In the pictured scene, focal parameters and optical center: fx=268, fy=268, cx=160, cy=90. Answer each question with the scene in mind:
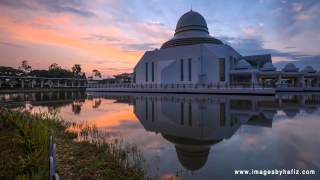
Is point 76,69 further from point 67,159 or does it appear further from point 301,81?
point 67,159

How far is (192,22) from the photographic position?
66.8 m

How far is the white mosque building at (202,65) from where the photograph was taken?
54438 millimetres

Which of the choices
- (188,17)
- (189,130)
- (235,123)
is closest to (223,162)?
(189,130)

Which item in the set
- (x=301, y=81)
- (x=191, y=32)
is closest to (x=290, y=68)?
(x=301, y=81)

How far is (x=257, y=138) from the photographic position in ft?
34.2

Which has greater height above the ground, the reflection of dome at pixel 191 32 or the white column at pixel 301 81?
the reflection of dome at pixel 191 32

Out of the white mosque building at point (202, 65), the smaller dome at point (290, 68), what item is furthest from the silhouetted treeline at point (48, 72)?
the smaller dome at point (290, 68)

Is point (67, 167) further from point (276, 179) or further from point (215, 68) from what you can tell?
point (215, 68)

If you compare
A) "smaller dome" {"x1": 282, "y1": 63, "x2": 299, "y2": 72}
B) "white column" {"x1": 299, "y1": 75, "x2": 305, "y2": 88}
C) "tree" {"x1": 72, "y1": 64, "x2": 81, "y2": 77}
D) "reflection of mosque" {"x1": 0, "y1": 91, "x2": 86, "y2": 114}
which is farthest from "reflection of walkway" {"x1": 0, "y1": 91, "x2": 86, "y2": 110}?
"tree" {"x1": 72, "y1": 64, "x2": 81, "y2": 77}

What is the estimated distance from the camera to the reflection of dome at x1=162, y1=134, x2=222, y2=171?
24.0 ft

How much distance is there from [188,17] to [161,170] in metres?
65.0

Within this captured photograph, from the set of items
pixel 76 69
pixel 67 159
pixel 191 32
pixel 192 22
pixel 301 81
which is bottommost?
pixel 67 159

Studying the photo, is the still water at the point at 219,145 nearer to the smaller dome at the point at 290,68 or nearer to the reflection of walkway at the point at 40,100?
the reflection of walkway at the point at 40,100

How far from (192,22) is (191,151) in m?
61.5
